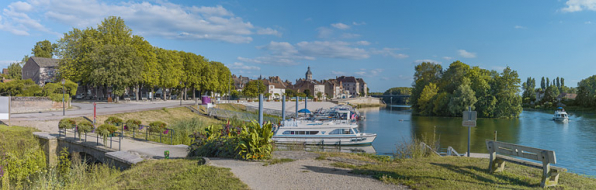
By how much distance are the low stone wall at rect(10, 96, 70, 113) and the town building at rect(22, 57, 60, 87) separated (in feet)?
90.9

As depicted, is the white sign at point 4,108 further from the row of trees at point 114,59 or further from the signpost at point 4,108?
the row of trees at point 114,59

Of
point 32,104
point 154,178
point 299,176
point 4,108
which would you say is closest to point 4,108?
point 4,108

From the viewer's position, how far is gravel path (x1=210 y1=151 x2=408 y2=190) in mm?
7566

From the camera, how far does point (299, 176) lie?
8453 mm

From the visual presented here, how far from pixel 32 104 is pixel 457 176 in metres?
34.5

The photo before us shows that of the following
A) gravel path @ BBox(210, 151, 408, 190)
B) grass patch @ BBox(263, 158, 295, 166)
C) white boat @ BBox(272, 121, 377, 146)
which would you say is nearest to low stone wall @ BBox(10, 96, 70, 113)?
white boat @ BBox(272, 121, 377, 146)

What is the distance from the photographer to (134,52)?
45375 mm

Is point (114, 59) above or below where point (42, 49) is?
below

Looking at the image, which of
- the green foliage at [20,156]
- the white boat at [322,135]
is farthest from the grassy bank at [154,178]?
the white boat at [322,135]

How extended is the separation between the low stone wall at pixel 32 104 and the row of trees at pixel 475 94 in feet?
196

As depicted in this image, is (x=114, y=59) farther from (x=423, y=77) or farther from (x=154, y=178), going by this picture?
(x=423, y=77)

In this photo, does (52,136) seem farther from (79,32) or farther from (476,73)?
(476,73)

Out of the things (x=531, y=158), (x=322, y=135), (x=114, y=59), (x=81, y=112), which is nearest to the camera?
(x=531, y=158)

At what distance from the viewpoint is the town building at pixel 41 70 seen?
55781 millimetres
